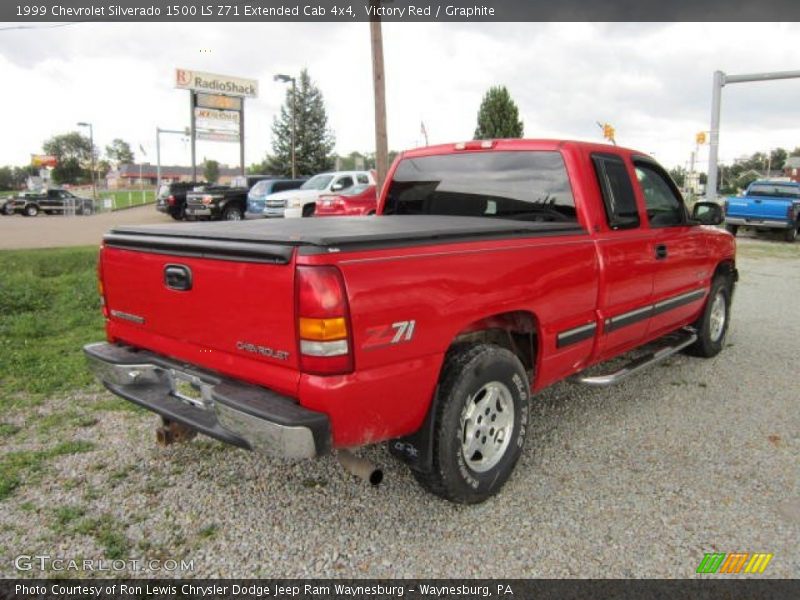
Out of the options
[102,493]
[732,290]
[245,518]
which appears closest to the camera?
[245,518]

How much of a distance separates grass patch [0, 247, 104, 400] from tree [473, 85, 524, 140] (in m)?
23.5

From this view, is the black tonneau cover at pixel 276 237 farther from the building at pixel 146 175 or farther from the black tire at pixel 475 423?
the building at pixel 146 175

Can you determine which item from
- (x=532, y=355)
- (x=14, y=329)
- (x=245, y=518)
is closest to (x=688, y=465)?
(x=532, y=355)

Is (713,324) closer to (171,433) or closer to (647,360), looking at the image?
(647,360)

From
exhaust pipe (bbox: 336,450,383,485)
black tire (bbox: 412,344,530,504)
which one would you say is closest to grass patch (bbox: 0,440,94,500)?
exhaust pipe (bbox: 336,450,383,485)

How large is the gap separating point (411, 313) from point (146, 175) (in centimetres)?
15039

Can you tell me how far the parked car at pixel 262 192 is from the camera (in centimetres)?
2016

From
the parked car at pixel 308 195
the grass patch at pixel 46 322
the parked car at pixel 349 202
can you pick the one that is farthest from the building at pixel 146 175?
the grass patch at pixel 46 322

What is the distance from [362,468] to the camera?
2.79 metres

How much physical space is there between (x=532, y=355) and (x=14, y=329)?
214 inches

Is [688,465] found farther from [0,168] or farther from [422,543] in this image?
[0,168]

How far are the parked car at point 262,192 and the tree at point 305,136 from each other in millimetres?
28637

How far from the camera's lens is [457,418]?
2891 millimetres

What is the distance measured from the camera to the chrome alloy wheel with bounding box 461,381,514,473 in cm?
307
